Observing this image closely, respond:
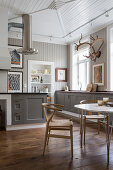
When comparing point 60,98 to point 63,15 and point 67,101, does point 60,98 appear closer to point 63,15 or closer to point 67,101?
point 67,101

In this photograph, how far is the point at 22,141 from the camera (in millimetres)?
3463

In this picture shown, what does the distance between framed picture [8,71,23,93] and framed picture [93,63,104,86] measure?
291cm

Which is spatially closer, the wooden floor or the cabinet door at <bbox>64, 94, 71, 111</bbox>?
the wooden floor

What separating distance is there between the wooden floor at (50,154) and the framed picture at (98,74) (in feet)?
7.48

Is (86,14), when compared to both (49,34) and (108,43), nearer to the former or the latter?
(108,43)

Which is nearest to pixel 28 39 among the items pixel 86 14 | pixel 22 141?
pixel 86 14

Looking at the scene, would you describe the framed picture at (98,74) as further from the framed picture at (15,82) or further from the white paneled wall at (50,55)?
the framed picture at (15,82)

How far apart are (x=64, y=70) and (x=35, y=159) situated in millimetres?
5709

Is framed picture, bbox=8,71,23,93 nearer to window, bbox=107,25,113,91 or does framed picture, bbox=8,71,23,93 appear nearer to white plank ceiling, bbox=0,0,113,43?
white plank ceiling, bbox=0,0,113,43

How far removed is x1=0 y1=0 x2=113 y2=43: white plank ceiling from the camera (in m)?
4.67

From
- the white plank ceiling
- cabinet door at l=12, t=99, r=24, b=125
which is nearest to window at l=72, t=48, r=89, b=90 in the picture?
the white plank ceiling

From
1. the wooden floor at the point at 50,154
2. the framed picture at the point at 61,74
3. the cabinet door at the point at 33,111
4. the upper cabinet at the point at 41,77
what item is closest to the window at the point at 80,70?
the framed picture at the point at 61,74

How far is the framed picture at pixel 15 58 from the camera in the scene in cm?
680

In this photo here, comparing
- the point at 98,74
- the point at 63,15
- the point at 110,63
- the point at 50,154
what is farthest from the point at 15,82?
the point at 50,154
